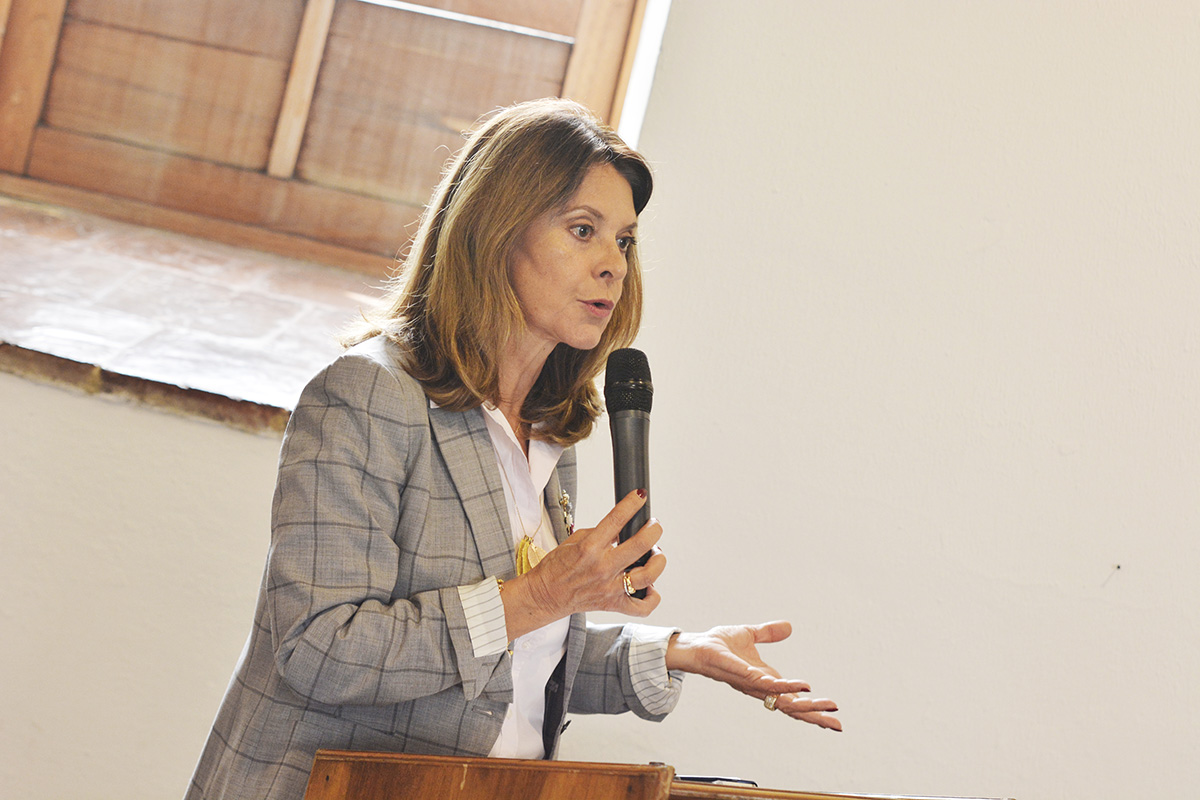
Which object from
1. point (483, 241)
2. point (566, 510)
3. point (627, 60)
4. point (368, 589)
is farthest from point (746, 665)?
point (627, 60)

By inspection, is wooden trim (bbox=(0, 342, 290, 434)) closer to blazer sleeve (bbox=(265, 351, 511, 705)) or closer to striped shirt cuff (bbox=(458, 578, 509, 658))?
blazer sleeve (bbox=(265, 351, 511, 705))

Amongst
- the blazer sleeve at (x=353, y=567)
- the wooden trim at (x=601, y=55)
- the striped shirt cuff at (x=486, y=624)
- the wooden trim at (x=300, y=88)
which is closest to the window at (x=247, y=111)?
the wooden trim at (x=300, y=88)

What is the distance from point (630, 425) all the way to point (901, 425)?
39.8 inches

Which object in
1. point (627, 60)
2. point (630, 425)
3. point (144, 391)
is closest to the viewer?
point (630, 425)

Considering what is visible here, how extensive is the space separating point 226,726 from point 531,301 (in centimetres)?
64

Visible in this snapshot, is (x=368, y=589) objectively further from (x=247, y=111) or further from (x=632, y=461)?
(x=247, y=111)

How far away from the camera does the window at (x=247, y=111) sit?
2.65 metres

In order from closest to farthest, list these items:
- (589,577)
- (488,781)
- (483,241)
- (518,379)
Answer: (488,781) < (589,577) < (483,241) < (518,379)

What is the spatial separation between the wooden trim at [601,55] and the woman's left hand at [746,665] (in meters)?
1.44

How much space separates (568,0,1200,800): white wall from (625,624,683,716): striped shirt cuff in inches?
23.2

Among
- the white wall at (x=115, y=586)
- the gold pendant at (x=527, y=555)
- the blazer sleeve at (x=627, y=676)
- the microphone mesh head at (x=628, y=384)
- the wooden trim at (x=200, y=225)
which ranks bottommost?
the white wall at (x=115, y=586)

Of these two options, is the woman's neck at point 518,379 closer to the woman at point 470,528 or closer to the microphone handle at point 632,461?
the woman at point 470,528

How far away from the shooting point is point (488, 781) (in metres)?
0.91

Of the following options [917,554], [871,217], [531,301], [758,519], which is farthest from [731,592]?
[531,301]
